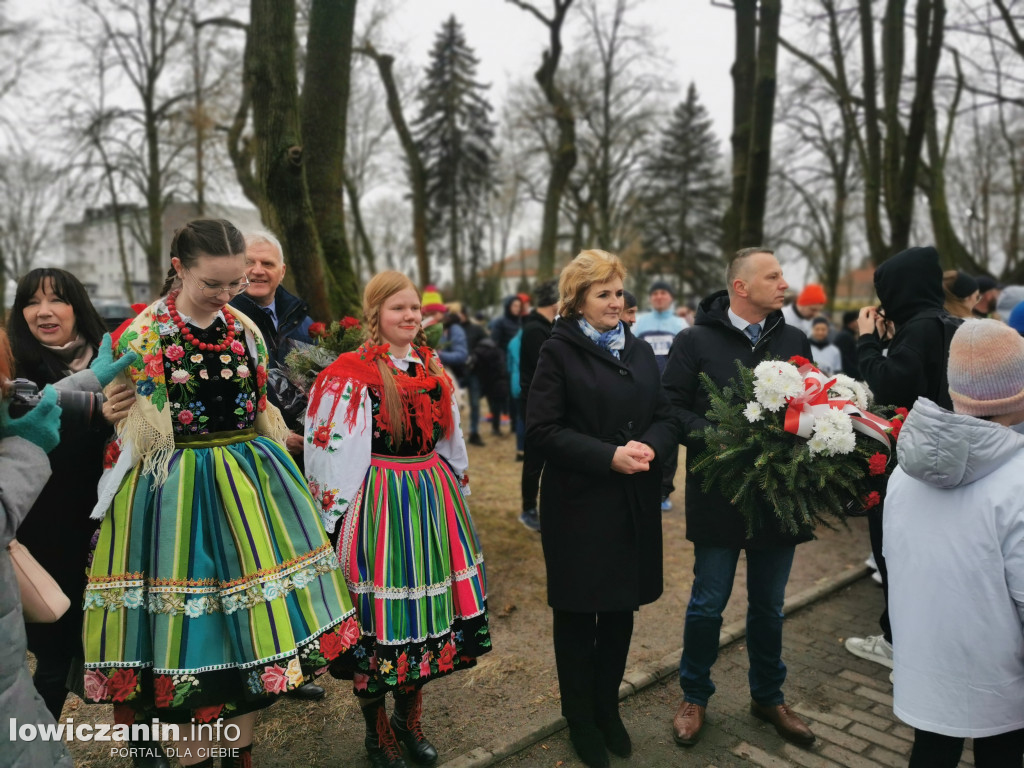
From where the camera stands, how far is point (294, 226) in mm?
5141

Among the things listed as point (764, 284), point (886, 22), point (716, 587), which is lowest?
point (716, 587)

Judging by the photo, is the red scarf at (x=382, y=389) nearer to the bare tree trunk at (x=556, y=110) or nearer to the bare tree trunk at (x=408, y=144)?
the bare tree trunk at (x=556, y=110)

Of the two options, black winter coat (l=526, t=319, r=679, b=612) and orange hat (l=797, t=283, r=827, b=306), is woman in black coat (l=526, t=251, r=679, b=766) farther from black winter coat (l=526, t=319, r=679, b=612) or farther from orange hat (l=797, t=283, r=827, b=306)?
orange hat (l=797, t=283, r=827, b=306)

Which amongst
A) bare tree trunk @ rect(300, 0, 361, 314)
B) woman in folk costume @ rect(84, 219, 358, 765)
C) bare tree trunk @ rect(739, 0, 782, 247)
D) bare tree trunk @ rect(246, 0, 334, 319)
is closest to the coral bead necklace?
woman in folk costume @ rect(84, 219, 358, 765)

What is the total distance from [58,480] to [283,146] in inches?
119

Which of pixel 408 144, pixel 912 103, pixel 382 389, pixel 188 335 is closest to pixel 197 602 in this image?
pixel 188 335

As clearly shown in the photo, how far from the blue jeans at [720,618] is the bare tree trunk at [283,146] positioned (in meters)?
3.23

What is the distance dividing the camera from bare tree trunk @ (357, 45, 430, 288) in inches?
630

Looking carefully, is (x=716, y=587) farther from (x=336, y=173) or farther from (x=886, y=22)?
(x=886, y=22)

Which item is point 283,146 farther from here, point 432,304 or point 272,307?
point 432,304

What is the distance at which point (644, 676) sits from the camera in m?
4.06

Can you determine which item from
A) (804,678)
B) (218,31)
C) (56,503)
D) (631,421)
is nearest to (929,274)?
(631,421)

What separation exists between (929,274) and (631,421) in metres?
2.08

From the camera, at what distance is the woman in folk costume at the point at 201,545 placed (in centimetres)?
257
